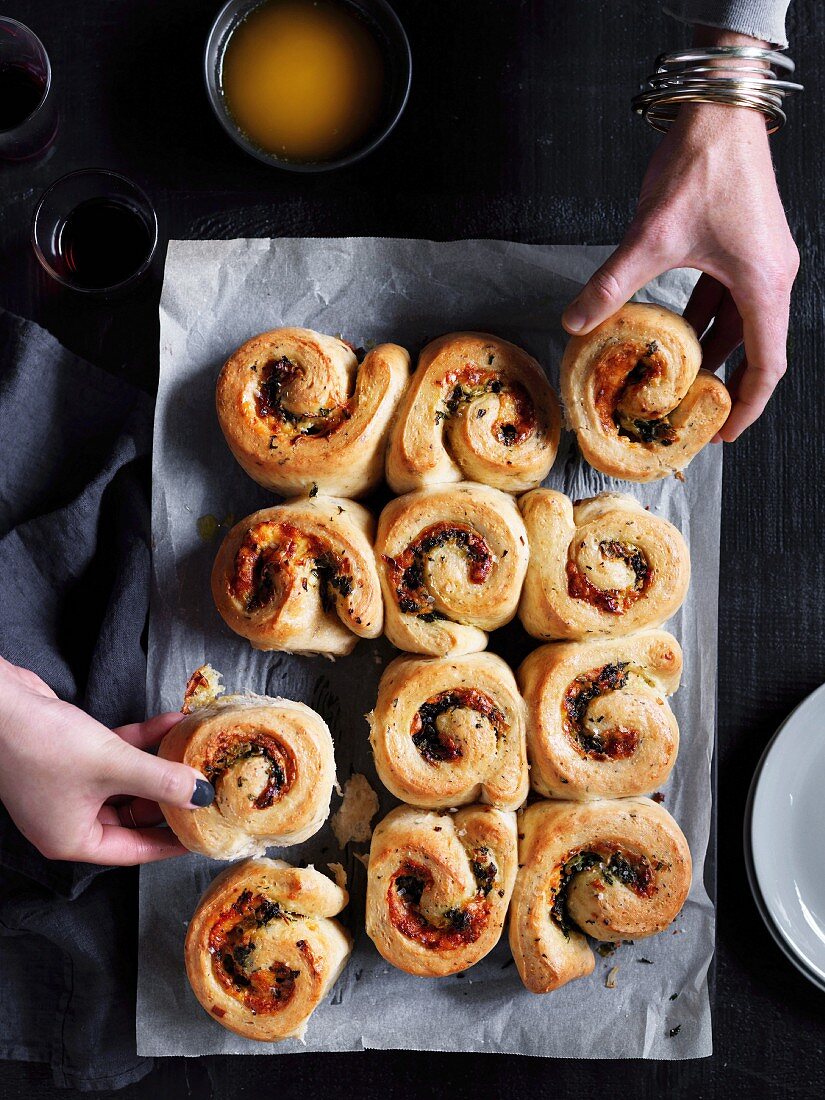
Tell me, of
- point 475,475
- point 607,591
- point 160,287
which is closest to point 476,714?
point 607,591

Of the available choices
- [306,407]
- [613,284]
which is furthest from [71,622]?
[613,284]

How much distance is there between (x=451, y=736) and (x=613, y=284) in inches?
45.6

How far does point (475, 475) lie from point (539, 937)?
1.17m

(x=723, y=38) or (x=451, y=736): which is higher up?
(x=723, y=38)

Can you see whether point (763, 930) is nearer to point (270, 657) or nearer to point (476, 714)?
point (476, 714)

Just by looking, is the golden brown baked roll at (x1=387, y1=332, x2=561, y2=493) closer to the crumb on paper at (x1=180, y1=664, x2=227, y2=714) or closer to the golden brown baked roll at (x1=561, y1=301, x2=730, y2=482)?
the golden brown baked roll at (x1=561, y1=301, x2=730, y2=482)

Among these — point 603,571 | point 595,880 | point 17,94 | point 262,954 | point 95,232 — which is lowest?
point 262,954

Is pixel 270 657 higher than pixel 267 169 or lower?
lower

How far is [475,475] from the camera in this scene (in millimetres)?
2600

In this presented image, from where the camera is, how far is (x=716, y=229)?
2311 millimetres

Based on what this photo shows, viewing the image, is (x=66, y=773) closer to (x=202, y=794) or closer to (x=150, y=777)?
(x=150, y=777)

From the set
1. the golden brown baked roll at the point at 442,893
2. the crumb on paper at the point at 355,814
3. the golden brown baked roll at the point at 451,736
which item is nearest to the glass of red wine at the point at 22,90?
the golden brown baked roll at the point at 451,736

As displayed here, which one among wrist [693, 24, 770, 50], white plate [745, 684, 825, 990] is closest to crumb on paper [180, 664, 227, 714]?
white plate [745, 684, 825, 990]

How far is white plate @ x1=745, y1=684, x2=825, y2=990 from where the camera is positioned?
2693mm
